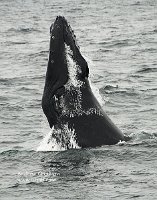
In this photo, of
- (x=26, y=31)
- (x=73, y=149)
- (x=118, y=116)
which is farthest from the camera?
(x=26, y=31)

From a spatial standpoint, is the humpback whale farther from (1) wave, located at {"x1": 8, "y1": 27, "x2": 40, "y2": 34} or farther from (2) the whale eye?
(1) wave, located at {"x1": 8, "y1": 27, "x2": 40, "y2": 34}

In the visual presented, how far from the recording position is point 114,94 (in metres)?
20.3

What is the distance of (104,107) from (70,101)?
17.6 ft

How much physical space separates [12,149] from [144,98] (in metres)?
6.18

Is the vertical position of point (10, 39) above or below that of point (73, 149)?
below

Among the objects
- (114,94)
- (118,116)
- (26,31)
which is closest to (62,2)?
(26,31)

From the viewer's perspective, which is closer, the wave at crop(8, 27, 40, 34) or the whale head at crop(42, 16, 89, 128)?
the whale head at crop(42, 16, 89, 128)

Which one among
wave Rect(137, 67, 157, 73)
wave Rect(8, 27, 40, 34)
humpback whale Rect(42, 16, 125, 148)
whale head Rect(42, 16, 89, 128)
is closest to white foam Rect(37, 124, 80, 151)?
humpback whale Rect(42, 16, 125, 148)

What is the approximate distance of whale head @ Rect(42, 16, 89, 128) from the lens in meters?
12.9

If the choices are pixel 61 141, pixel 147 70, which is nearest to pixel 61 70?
pixel 61 141

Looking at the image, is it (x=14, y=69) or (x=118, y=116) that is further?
(x=14, y=69)

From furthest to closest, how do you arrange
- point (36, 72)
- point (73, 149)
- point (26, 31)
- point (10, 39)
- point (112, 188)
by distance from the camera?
point (26, 31) < point (10, 39) < point (36, 72) < point (73, 149) < point (112, 188)

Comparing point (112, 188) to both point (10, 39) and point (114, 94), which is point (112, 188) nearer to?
point (114, 94)

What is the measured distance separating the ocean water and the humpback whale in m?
0.29
